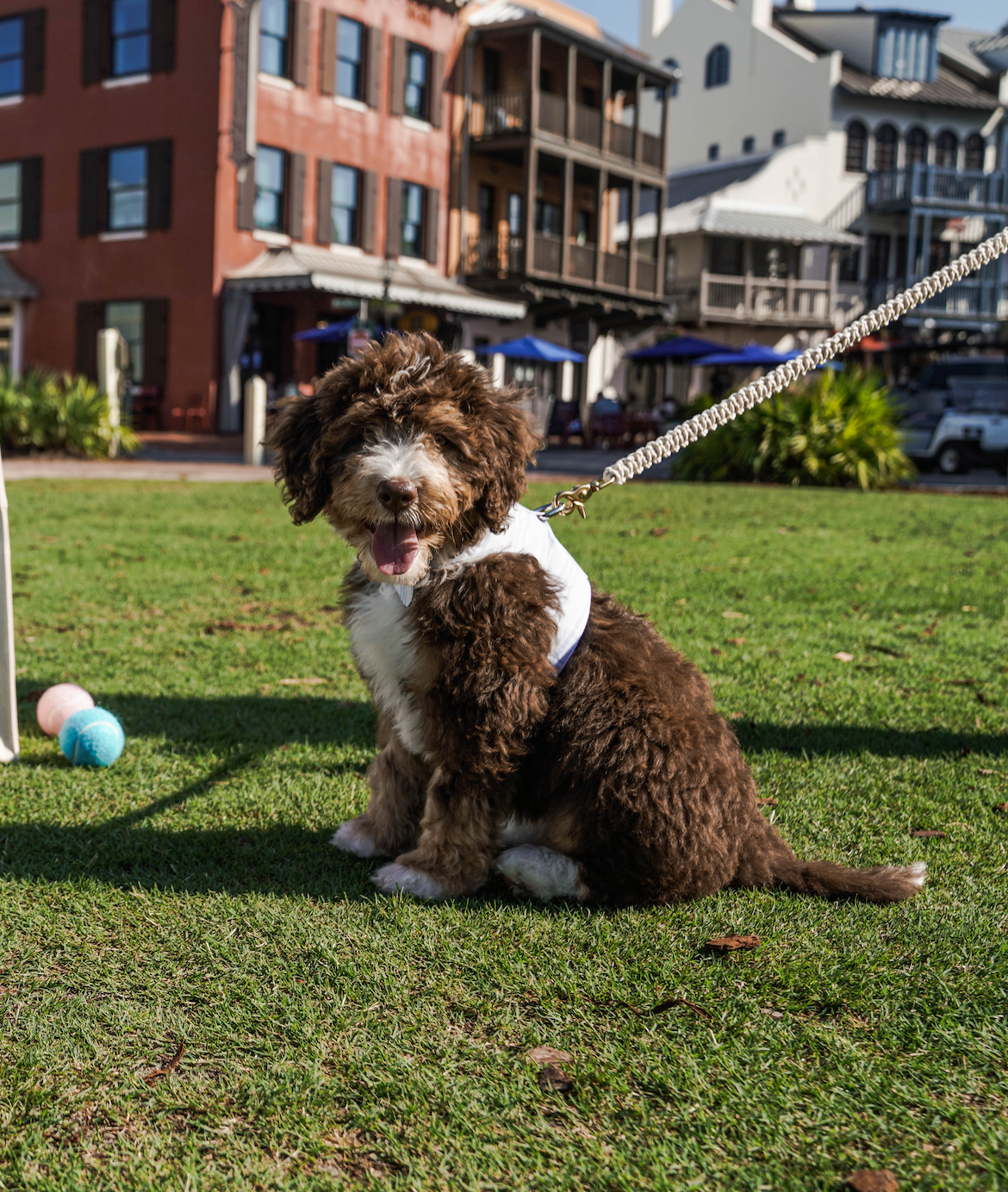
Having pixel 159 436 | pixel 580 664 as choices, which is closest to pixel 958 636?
pixel 580 664

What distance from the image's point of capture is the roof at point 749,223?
126 ft

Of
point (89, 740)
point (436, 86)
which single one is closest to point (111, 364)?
point (436, 86)

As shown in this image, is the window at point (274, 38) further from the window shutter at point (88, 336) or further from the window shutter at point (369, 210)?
the window shutter at point (88, 336)

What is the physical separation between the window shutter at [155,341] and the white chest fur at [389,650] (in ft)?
80.9

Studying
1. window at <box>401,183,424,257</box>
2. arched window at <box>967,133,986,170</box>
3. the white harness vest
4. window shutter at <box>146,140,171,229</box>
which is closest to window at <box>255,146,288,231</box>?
window shutter at <box>146,140,171,229</box>

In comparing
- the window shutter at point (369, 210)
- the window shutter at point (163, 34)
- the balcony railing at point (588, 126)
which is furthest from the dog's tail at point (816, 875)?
the balcony railing at point (588, 126)

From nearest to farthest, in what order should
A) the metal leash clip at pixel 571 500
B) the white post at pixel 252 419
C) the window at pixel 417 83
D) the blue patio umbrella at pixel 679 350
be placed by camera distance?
the metal leash clip at pixel 571 500 → the white post at pixel 252 419 → the window at pixel 417 83 → the blue patio umbrella at pixel 679 350

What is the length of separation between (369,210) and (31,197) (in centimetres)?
839

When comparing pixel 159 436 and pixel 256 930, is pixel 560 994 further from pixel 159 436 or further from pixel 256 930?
pixel 159 436

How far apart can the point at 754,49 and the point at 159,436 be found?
104 ft

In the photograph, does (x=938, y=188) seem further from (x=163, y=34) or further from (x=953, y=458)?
(x=163, y=34)

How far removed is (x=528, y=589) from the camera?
2891 millimetres

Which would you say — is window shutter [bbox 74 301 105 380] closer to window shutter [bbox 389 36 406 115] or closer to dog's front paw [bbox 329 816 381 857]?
window shutter [bbox 389 36 406 115]

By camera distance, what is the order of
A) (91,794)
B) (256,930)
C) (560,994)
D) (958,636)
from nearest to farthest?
(560,994) < (256,930) < (91,794) < (958,636)
